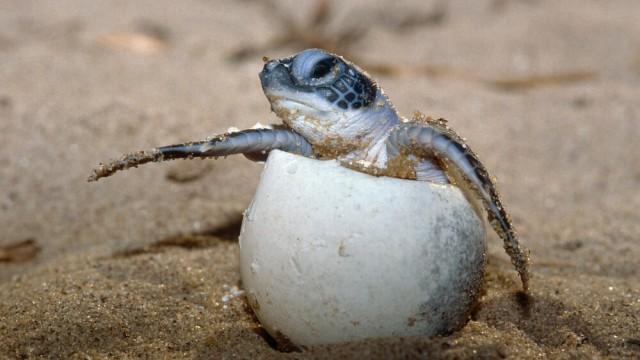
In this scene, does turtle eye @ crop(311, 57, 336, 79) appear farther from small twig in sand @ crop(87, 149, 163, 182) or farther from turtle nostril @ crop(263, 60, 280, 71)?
small twig in sand @ crop(87, 149, 163, 182)

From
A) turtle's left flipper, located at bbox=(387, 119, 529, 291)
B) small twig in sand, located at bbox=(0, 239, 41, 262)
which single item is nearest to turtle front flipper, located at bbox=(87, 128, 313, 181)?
turtle's left flipper, located at bbox=(387, 119, 529, 291)

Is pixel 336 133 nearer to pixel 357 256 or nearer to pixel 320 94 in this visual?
pixel 320 94

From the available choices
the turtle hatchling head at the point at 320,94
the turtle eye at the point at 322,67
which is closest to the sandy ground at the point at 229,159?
the turtle hatchling head at the point at 320,94

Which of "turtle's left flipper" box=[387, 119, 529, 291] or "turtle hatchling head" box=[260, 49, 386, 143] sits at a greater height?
"turtle hatchling head" box=[260, 49, 386, 143]

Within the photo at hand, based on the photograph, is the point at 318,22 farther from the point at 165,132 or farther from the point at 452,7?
the point at 165,132

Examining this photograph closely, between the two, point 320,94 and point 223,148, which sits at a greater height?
point 320,94

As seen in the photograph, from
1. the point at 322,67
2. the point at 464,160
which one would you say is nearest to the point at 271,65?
the point at 322,67

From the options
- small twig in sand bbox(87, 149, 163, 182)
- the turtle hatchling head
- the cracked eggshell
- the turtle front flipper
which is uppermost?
the turtle hatchling head
